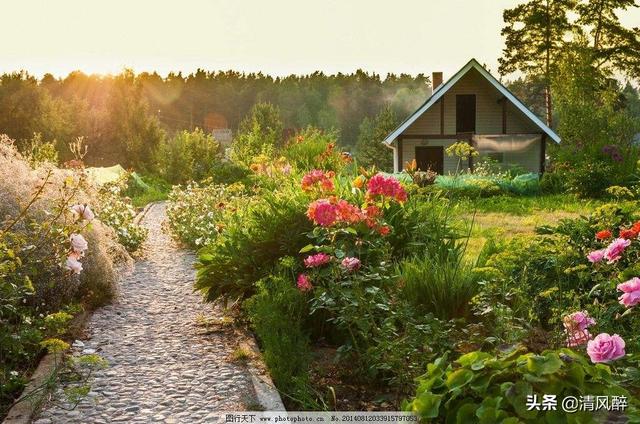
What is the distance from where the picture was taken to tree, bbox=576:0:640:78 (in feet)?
119

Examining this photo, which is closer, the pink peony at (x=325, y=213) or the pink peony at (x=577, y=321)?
the pink peony at (x=577, y=321)

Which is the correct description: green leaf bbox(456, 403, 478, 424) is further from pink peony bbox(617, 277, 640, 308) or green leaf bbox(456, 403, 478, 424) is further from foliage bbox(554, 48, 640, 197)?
foliage bbox(554, 48, 640, 197)

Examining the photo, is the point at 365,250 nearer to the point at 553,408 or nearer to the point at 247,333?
the point at 247,333

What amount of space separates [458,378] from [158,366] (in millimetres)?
3166

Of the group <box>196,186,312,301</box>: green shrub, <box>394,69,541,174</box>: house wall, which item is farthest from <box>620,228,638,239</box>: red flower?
<box>394,69,541,174</box>: house wall

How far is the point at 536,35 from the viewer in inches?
1462

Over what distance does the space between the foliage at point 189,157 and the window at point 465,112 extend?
923 centimetres

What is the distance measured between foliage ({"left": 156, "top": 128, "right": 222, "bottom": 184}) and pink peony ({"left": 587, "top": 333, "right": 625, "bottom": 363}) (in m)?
21.9

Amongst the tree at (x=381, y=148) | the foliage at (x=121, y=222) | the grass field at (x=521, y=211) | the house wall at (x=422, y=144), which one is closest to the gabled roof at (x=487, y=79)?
the house wall at (x=422, y=144)

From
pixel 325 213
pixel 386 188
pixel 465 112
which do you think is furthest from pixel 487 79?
pixel 325 213

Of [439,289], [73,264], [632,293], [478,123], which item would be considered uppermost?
[478,123]

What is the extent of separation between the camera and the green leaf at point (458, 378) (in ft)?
8.94

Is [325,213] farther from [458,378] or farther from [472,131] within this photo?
[472,131]

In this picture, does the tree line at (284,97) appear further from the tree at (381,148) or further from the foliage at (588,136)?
the foliage at (588,136)
